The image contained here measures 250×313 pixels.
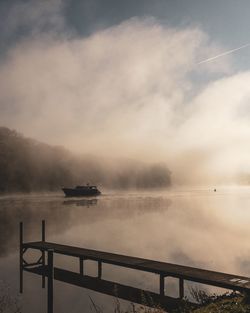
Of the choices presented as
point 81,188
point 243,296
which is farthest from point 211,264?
point 81,188

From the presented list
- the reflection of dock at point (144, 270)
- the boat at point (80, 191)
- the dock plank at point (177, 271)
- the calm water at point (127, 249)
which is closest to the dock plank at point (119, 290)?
the reflection of dock at point (144, 270)

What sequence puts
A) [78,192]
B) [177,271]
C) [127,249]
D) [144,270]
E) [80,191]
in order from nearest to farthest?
[177,271], [144,270], [127,249], [78,192], [80,191]

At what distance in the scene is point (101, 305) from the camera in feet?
61.9

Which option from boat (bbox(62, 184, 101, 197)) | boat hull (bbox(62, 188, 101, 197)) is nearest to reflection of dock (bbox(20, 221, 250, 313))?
boat hull (bbox(62, 188, 101, 197))

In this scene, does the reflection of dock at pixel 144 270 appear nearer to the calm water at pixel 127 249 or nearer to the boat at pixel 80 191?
the calm water at pixel 127 249

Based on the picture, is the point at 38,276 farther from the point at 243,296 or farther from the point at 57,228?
the point at 57,228

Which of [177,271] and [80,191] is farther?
[80,191]

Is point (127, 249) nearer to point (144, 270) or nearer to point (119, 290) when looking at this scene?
point (119, 290)

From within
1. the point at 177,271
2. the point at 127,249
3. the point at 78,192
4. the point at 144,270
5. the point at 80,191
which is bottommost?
the point at 127,249

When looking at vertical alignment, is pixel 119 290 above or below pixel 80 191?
below

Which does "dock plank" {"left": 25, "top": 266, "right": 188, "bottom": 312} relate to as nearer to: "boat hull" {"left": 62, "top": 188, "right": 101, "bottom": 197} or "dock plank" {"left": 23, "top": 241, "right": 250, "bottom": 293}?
"dock plank" {"left": 23, "top": 241, "right": 250, "bottom": 293}

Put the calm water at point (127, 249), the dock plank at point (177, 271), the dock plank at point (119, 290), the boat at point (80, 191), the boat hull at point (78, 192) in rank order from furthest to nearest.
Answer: the boat at point (80, 191)
the boat hull at point (78, 192)
the calm water at point (127, 249)
the dock plank at point (119, 290)
the dock plank at point (177, 271)

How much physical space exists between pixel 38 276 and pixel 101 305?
746 centimetres

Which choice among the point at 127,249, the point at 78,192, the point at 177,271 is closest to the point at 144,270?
the point at 177,271
